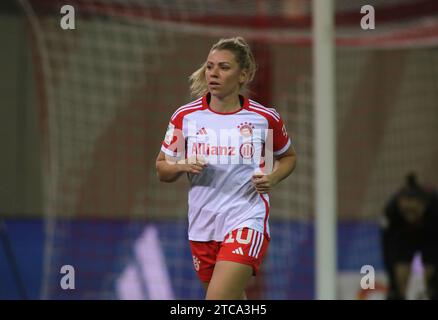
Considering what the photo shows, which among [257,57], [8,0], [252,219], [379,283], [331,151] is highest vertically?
[8,0]

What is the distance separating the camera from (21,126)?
49.0ft

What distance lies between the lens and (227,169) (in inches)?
198

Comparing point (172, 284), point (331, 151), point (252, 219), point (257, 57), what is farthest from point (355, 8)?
point (252, 219)

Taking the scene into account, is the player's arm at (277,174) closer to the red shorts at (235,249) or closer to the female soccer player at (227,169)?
the female soccer player at (227,169)

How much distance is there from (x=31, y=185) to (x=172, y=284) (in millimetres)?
5343

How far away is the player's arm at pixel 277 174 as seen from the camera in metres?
4.93

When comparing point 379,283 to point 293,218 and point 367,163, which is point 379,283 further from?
point 367,163

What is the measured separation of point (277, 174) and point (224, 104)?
18.5 inches

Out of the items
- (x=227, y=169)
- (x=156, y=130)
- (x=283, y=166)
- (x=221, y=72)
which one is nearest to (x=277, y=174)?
(x=283, y=166)

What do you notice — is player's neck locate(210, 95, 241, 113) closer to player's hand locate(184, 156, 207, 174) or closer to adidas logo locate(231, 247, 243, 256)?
player's hand locate(184, 156, 207, 174)

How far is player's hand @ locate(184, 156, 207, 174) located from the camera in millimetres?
4805

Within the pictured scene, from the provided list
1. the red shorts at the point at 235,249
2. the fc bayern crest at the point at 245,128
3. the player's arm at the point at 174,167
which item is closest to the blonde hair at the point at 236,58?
the fc bayern crest at the point at 245,128

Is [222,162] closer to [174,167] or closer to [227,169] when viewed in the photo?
[227,169]

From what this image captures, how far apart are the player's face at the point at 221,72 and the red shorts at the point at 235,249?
2.45ft
